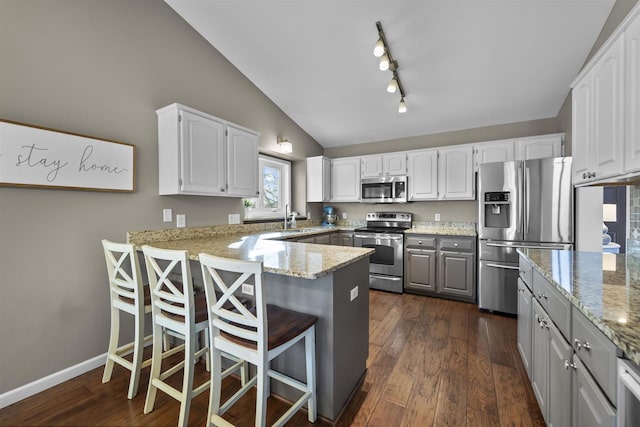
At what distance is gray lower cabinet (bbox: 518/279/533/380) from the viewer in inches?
69.3

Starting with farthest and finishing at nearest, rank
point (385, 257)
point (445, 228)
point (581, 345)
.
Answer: point (445, 228), point (385, 257), point (581, 345)

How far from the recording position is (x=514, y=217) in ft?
9.75

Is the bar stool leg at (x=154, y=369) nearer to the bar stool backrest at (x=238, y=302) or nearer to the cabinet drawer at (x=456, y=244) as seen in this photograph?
the bar stool backrest at (x=238, y=302)

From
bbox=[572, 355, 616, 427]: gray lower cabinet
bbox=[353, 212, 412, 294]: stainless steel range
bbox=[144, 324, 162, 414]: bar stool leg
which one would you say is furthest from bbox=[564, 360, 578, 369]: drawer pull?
bbox=[353, 212, 412, 294]: stainless steel range

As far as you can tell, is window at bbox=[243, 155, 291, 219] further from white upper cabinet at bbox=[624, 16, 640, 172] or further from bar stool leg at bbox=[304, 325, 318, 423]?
white upper cabinet at bbox=[624, 16, 640, 172]

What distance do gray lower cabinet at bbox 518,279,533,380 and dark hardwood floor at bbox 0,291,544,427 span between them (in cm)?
18

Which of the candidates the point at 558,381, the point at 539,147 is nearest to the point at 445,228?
the point at 539,147

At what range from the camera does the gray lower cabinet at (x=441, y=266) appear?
11.3 ft

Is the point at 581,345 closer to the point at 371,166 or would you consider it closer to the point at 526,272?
the point at 526,272

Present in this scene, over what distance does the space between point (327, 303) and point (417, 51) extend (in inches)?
103

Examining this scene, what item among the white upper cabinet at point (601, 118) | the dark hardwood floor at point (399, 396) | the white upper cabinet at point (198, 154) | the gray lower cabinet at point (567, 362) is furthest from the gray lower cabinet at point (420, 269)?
the white upper cabinet at point (198, 154)

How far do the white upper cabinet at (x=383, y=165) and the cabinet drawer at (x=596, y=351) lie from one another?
3.35 metres

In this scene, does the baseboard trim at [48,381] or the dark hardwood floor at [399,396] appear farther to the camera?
the baseboard trim at [48,381]

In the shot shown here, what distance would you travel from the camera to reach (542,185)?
111 inches
